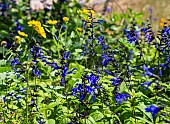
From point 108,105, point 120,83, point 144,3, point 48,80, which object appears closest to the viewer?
point 120,83

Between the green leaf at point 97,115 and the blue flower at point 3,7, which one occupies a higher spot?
the blue flower at point 3,7

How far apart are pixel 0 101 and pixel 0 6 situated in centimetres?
345

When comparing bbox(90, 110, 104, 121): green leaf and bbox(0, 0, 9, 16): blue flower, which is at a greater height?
bbox(0, 0, 9, 16): blue flower

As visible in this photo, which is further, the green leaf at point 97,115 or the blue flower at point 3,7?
the blue flower at point 3,7

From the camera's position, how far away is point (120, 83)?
3.45 metres

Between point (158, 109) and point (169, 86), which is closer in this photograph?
point (158, 109)

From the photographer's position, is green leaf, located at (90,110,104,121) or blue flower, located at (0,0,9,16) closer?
green leaf, located at (90,110,104,121)

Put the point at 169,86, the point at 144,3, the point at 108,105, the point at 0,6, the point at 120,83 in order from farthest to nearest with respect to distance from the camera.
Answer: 1. the point at 144,3
2. the point at 0,6
3. the point at 169,86
4. the point at 108,105
5. the point at 120,83

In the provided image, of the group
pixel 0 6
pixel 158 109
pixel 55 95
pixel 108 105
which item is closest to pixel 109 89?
pixel 108 105

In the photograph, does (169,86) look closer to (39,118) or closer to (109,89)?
(109,89)

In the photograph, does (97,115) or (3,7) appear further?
(3,7)

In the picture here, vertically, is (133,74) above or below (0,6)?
below

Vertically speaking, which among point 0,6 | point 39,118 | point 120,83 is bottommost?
point 39,118

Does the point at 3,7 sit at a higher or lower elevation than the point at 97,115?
higher
